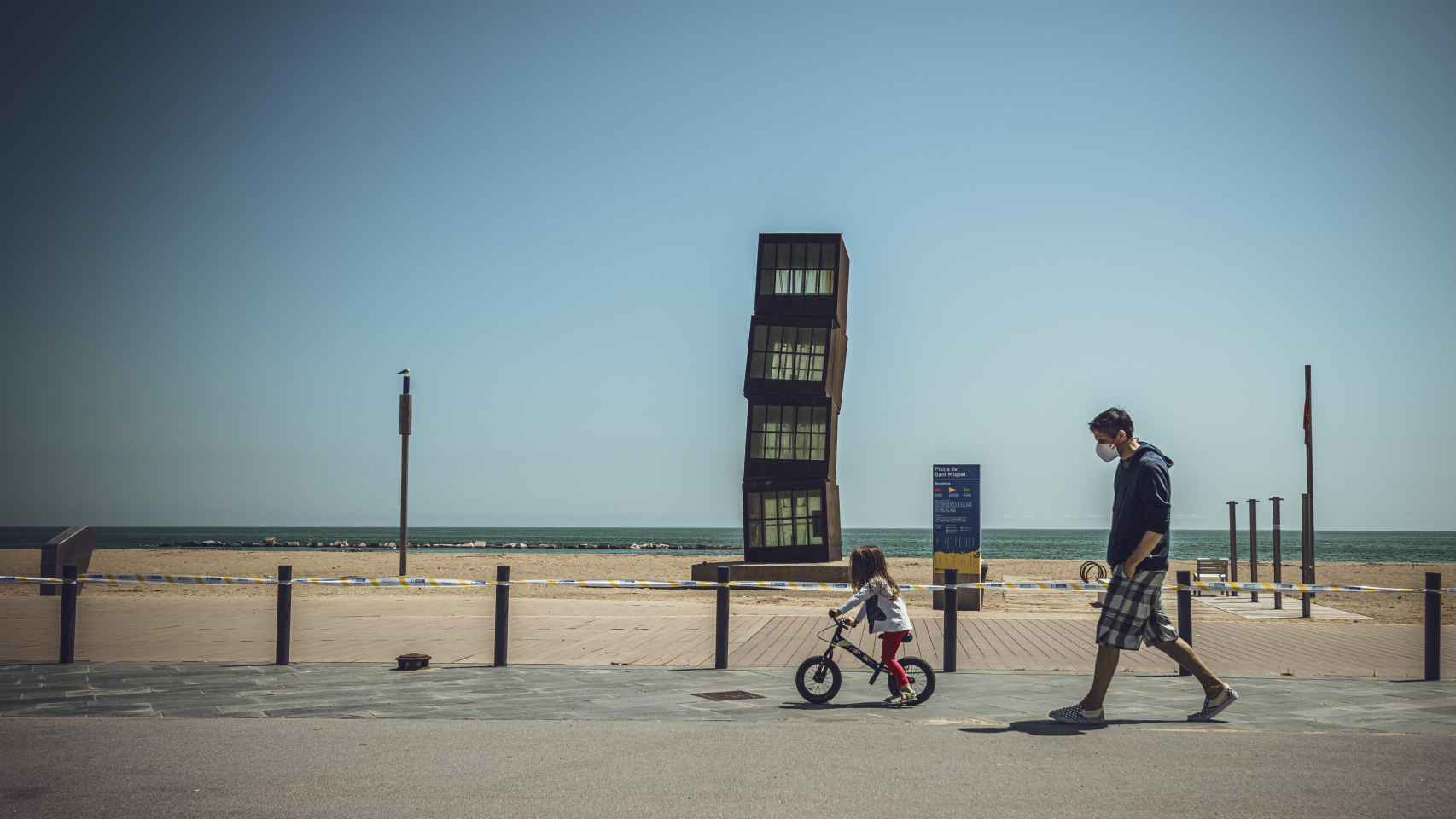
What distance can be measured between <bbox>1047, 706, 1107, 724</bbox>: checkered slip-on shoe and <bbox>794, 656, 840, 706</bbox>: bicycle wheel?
169 centimetres

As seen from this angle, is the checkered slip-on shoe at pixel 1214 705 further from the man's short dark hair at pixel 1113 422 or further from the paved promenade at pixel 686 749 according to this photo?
the man's short dark hair at pixel 1113 422

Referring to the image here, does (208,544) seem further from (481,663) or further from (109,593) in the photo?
(481,663)

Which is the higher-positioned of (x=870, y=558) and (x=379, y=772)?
(x=870, y=558)

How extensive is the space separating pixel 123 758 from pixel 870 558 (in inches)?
196

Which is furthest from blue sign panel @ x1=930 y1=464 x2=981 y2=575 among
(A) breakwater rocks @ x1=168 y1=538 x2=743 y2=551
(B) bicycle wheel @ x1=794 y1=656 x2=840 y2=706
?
(A) breakwater rocks @ x1=168 y1=538 x2=743 y2=551

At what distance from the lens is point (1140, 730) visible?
7.63 m

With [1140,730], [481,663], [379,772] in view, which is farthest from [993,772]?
[481,663]

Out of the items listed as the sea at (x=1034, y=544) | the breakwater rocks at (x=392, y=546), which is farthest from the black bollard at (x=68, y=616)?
the breakwater rocks at (x=392, y=546)

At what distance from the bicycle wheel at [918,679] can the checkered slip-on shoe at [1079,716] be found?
103cm

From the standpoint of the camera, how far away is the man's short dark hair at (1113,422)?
316 inches

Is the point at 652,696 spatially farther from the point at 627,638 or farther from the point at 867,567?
the point at 627,638

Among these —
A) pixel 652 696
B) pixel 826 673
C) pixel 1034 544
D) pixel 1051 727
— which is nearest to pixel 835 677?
pixel 826 673

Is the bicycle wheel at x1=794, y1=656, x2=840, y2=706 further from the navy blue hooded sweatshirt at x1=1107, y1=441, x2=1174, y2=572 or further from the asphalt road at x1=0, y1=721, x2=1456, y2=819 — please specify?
the navy blue hooded sweatshirt at x1=1107, y1=441, x2=1174, y2=572

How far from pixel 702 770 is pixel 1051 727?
105 inches
